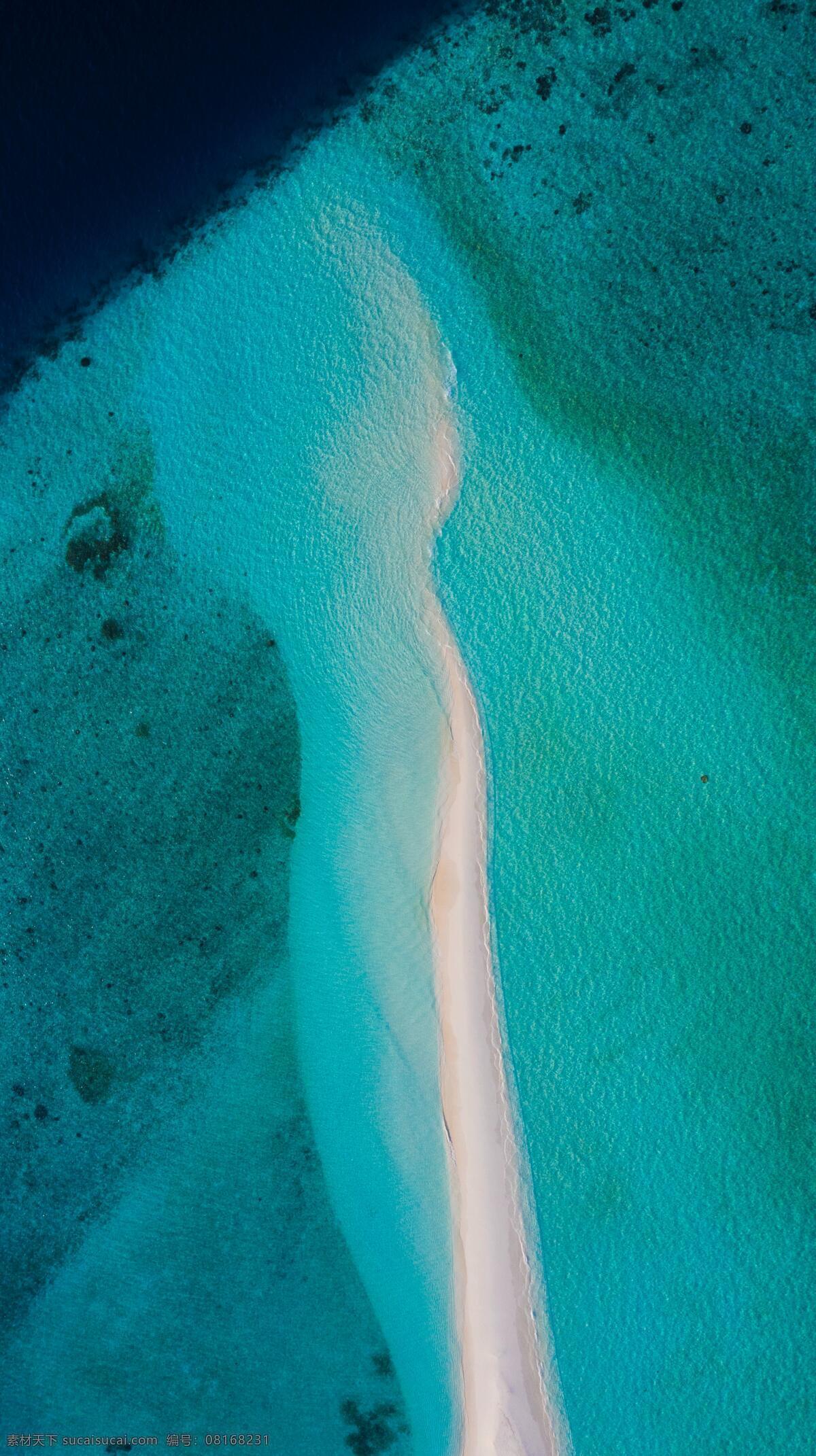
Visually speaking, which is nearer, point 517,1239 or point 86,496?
point 517,1239

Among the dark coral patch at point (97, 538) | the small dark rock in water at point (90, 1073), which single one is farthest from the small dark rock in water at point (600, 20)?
the small dark rock in water at point (90, 1073)

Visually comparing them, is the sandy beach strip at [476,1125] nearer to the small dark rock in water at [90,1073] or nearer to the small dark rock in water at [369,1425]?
the small dark rock in water at [369,1425]

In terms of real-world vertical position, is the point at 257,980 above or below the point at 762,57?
below

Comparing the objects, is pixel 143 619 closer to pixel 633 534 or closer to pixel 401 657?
pixel 401 657

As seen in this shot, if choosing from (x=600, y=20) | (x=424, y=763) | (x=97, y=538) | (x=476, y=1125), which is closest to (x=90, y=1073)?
(x=476, y=1125)

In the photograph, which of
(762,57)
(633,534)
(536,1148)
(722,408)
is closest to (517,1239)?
(536,1148)

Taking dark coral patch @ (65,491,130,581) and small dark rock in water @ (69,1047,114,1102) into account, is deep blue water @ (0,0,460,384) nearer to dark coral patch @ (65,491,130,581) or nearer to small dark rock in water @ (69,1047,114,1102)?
dark coral patch @ (65,491,130,581)

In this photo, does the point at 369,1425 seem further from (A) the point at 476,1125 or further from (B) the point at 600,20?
(B) the point at 600,20

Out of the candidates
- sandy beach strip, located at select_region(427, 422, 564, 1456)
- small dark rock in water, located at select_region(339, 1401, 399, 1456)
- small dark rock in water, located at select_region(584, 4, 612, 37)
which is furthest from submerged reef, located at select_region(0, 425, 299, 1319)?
small dark rock in water, located at select_region(584, 4, 612, 37)
